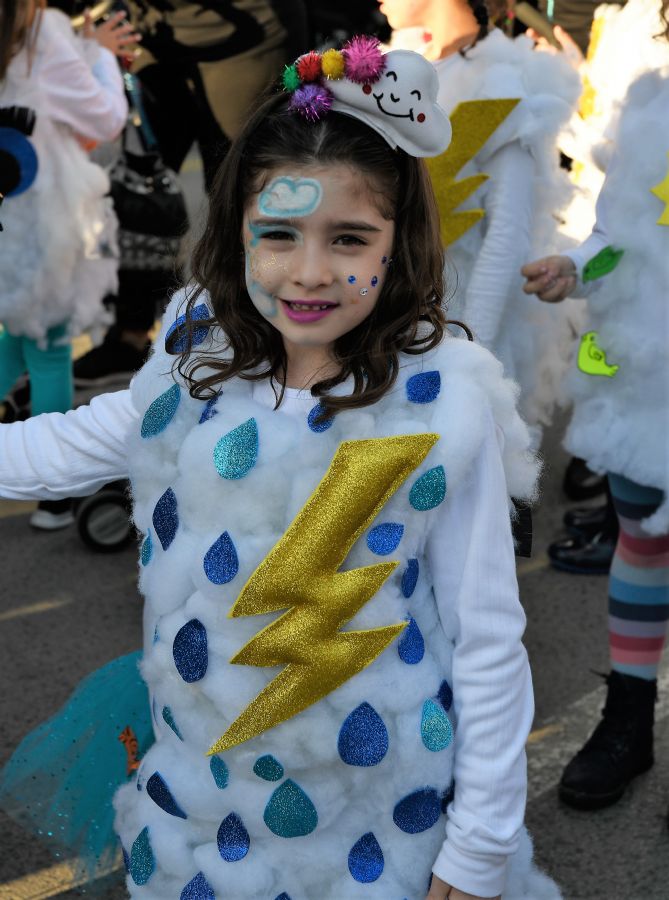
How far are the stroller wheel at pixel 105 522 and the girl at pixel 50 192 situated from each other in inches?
13.9

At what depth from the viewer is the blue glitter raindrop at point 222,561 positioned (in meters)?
1.53

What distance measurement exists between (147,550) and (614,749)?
1.52 metres

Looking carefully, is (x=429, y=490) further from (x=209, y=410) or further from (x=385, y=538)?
(x=209, y=410)

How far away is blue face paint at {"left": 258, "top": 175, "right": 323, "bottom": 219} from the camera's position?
4.92 feet

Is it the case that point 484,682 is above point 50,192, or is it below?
above

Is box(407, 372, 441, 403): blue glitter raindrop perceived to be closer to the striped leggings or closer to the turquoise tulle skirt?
the turquoise tulle skirt

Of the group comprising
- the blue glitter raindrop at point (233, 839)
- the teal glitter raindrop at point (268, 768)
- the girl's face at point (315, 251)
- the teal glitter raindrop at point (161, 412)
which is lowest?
the blue glitter raindrop at point (233, 839)

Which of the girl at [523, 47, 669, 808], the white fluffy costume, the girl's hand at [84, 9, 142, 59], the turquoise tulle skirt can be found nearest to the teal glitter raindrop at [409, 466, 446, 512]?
the white fluffy costume

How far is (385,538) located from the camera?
153 cm

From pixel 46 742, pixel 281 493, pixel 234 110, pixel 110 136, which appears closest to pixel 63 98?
pixel 110 136

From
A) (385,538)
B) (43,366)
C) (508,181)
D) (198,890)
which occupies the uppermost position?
(385,538)

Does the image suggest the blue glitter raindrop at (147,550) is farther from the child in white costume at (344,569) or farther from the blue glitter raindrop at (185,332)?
the blue glitter raindrop at (185,332)

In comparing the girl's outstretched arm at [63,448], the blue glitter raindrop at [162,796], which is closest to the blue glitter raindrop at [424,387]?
the girl's outstretched arm at [63,448]

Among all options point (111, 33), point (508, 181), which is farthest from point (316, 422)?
point (111, 33)
